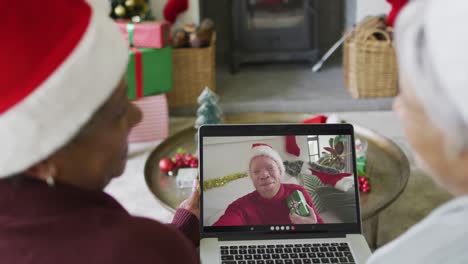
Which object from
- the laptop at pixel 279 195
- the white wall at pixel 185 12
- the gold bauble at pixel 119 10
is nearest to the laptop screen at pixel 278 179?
the laptop at pixel 279 195

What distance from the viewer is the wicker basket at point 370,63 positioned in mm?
3215

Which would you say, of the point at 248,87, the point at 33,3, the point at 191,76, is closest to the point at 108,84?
the point at 33,3

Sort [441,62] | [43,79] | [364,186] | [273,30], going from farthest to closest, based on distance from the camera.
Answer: [273,30]
[364,186]
[43,79]
[441,62]

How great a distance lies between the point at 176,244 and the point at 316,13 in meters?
2.92

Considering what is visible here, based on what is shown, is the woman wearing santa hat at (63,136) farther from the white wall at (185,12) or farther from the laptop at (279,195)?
the white wall at (185,12)

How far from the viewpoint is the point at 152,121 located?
304 centimetres

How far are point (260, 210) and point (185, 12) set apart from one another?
2.27 metres

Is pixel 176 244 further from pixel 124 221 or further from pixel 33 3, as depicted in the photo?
pixel 33 3

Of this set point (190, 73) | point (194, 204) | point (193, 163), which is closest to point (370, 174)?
point (193, 163)

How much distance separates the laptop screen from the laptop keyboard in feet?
0.14

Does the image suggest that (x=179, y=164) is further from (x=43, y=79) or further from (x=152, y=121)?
(x=43, y=79)

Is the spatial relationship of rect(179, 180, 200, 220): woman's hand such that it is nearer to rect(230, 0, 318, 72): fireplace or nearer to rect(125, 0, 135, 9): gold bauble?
rect(125, 0, 135, 9): gold bauble

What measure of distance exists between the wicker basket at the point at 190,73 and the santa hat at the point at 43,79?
2423 mm

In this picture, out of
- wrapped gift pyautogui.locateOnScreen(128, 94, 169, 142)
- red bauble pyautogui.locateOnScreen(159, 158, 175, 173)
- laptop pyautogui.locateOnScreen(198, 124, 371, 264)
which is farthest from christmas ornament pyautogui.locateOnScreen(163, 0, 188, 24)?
laptop pyautogui.locateOnScreen(198, 124, 371, 264)
